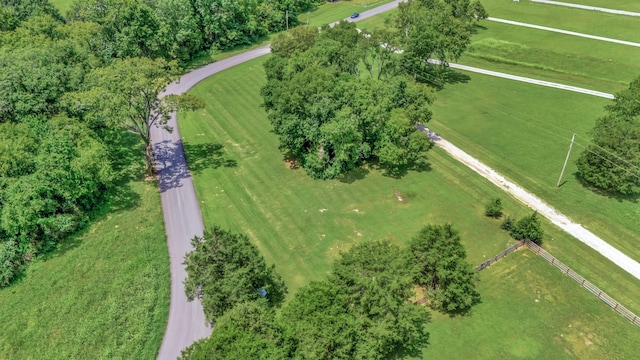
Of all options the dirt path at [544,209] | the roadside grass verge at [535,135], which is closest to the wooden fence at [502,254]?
the dirt path at [544,209]

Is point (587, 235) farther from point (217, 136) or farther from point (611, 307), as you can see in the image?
point (217, 136)

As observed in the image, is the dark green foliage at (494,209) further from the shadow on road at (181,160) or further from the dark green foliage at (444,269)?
the shadow on road at (181,160)

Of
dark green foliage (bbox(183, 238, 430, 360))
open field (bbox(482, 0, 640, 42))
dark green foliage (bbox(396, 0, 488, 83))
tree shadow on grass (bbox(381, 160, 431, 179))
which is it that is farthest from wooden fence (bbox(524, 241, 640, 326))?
open field (bbox(482, 0, 640, 42))

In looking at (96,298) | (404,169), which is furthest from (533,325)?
(96,298)

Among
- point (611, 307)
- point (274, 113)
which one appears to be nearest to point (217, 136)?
point (274, 113)

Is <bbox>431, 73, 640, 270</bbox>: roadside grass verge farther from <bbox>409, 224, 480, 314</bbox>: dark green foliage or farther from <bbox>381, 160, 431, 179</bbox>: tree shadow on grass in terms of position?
<bbox>409, 224, 480, 314</bbox>: dark green foliage

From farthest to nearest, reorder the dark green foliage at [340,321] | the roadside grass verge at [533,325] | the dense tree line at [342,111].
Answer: the dense tree line at [342,111] → the roadside grass verge at [533,325] → the dark green foliage at [340,321]
